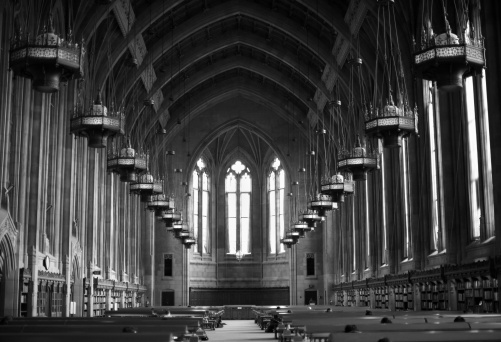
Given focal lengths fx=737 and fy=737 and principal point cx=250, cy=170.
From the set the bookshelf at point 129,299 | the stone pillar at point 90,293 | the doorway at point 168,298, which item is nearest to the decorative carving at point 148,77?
the stone pillar at point 90,293

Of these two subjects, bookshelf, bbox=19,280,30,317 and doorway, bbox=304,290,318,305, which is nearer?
bookshelf, bbox=19,280,30,317

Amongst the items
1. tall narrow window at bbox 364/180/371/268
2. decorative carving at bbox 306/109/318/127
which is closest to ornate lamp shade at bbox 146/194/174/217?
tall narrow window at bbox 364/180/371/268

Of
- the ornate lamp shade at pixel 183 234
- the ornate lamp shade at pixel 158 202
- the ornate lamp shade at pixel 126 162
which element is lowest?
the ornate lamp shade at pixel 183 234

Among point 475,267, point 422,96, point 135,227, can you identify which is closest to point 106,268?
point 135,227

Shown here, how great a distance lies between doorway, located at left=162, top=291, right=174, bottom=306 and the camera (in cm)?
4604

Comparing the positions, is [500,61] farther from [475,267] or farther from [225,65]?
[225,65]

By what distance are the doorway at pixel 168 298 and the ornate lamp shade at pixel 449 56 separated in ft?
115

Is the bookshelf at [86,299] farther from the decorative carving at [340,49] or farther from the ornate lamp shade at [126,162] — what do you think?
the decorative carving at [340,49]

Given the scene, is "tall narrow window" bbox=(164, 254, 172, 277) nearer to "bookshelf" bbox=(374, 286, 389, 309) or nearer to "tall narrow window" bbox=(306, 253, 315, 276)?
"tall narrow window" bbox=(306, 253, 315, 276)

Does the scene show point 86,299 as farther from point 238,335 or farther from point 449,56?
point 449,56

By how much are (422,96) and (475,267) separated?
873 cm

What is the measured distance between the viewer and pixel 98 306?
32.4m

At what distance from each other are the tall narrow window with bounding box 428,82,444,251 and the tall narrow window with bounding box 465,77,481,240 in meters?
3.07

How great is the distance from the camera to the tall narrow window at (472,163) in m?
20.9
